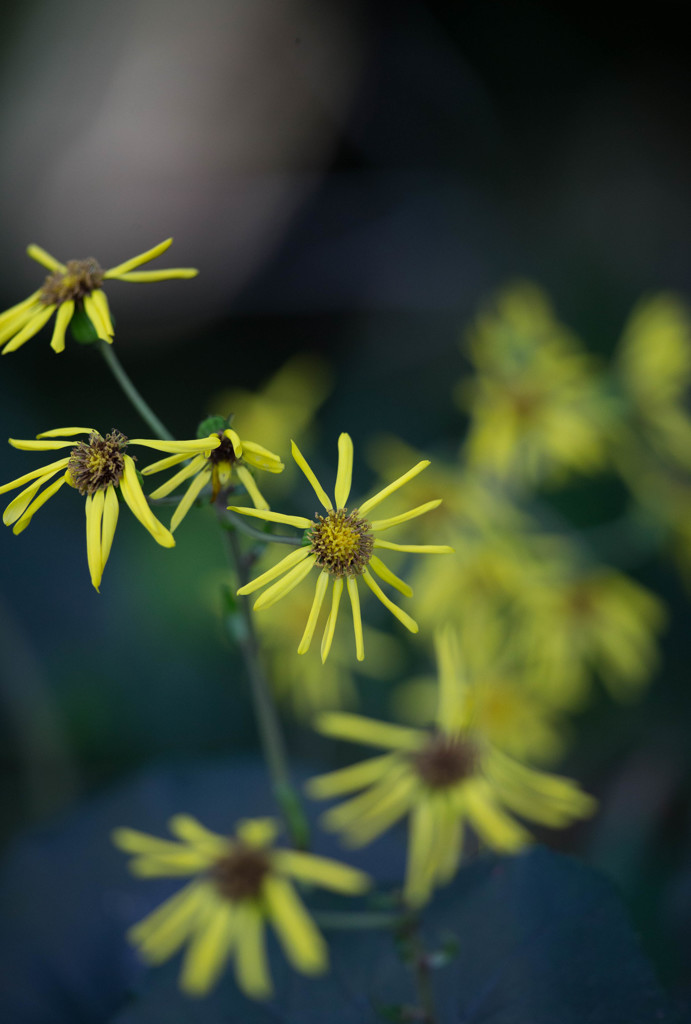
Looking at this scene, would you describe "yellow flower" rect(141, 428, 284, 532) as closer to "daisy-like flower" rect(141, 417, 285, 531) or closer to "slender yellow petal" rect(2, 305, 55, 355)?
"daisy-like flower" rect(141, 417, 285, 531)

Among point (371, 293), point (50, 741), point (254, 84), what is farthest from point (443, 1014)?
point (254, 84)

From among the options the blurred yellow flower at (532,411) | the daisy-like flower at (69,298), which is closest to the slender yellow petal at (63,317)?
the daisy-like flower at (69,298)

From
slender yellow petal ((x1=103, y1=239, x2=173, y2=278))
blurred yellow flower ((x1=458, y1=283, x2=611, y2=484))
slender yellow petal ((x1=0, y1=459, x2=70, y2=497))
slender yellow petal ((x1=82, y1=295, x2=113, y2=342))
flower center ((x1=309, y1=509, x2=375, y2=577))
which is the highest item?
blurred yellow flower ((x1=458, y1=283, x2=611, y2=484))

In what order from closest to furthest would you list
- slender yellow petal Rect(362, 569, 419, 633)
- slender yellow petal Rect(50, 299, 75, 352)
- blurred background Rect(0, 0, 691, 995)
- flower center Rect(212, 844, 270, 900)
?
slender yellow petal Rect(362, 569, 419, 633), slender yellow petal Rect(50, 299, 75, 352), flower center Rect(212, 844, 270, 900), blurred background Rect(0, 0, 691, 995)

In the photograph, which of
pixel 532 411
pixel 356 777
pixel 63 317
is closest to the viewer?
pixel 63 317

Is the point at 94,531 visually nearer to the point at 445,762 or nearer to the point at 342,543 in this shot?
the point at 342,543

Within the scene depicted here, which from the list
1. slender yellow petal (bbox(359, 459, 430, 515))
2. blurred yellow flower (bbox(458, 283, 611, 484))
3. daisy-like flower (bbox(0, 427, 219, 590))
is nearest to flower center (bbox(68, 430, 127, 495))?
daisy-like flower (bbox(0, 427, 219, 590))

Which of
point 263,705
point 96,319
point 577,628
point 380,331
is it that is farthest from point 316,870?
point 380,331

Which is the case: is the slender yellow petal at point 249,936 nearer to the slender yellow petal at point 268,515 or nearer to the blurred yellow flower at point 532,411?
the slender yellow petal at point 268,515
